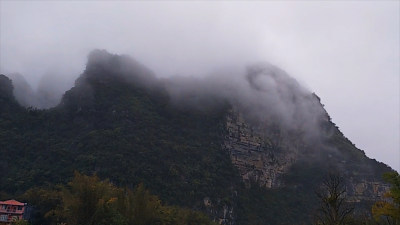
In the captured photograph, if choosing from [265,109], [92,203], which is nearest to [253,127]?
[265,109]

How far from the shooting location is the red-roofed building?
41.7 meters

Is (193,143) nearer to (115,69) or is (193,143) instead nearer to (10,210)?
(115,69)

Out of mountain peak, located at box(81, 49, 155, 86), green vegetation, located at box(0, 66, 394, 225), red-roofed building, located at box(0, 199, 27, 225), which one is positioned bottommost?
red-roofed building, located at box(0, 199, 27, 225)

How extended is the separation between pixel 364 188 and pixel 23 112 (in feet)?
210

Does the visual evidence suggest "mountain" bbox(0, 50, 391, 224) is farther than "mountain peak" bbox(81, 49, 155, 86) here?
No

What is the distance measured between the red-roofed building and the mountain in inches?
398

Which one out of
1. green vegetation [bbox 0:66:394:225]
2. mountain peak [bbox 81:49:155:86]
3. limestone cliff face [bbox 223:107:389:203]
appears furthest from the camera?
mountain peak [bbox 81:49:155:86]

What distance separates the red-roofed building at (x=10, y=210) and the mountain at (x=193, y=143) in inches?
398

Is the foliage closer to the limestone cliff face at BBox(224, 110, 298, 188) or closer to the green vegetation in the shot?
the green vegetation

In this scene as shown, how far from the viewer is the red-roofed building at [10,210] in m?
41.7

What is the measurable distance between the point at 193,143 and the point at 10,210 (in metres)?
36.5


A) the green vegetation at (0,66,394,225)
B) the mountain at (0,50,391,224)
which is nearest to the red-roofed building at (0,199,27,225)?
the green vegetation at (0,66,394,225)

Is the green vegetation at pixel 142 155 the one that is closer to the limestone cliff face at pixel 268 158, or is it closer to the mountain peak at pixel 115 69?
the mountain peak at pixel 115 69

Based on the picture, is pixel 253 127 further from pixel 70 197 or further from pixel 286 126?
pixel 70 197
